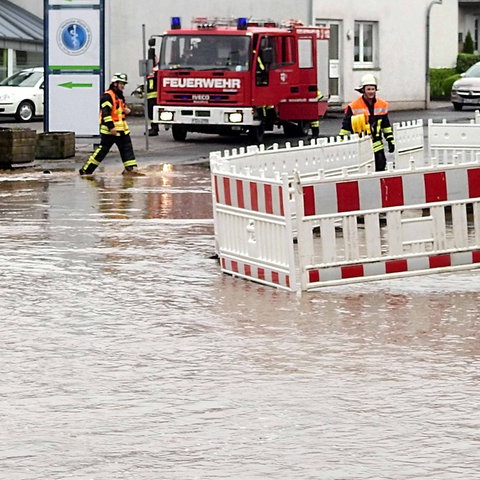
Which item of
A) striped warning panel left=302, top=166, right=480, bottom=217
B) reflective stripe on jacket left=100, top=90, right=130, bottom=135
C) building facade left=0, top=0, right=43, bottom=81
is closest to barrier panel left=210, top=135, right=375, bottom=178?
striped warning panel left=302, top=166, right=480, bottom=217

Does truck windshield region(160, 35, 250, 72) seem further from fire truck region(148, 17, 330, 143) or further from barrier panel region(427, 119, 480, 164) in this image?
barrier panel region(427, 119, 480, 164)

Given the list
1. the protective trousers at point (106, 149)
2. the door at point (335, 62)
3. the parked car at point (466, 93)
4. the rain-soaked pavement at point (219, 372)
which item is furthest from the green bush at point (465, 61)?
the rain-soaked pavement at point (219, 372)

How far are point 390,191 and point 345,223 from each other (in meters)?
0.45

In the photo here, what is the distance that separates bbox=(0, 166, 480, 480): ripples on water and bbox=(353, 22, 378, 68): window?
3516 centimetres

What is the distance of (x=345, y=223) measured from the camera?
12.5m

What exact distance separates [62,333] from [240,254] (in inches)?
121

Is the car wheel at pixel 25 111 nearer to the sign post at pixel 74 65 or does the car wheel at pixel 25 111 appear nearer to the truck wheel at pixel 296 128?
the truck wheel at pixel 296 128

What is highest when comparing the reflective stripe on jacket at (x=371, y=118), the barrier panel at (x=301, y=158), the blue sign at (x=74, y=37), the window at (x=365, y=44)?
the window at (x=365, y=44)

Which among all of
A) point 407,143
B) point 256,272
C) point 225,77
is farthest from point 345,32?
point 256,272

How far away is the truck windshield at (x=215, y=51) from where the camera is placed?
112 feet

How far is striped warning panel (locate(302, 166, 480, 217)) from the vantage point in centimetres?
1237

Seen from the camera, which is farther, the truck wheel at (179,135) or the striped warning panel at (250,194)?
the truck wheel at (179,135)

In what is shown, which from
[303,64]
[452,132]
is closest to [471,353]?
[452,132]

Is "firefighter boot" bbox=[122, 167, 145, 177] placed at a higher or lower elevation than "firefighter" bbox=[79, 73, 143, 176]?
lower
